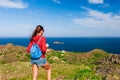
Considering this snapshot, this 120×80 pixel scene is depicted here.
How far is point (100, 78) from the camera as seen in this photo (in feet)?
50.3

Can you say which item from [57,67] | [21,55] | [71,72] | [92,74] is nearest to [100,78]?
[92,74]

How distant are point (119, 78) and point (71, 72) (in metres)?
3.62

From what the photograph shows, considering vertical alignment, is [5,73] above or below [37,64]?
below

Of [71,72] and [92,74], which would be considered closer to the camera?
[92,74]

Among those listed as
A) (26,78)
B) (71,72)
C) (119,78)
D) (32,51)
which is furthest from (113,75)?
(32,51)

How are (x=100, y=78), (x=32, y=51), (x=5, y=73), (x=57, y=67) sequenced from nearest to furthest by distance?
(x=32, y=51)
(x=100, y=78)
(x=5, y=73)
(x=57, y=67)

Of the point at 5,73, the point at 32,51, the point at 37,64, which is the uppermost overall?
the point at 32,51

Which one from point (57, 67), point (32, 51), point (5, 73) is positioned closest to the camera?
point (32, 51)

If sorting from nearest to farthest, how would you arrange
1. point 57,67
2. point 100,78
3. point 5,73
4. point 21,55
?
1. point 100,78
2. point 5,73
3. point 57,67
4. point 21,55

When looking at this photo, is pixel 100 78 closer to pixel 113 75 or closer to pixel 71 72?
pixel 113 75

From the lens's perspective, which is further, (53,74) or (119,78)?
(53,74)

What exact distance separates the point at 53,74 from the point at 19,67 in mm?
3917

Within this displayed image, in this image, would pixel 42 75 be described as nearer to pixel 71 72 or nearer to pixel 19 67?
pixel 71 72

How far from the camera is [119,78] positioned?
15.5 m
